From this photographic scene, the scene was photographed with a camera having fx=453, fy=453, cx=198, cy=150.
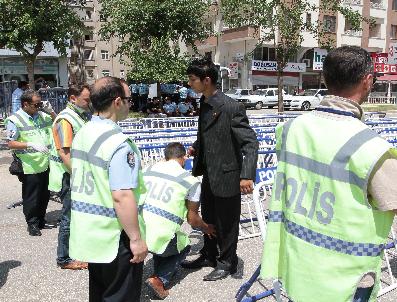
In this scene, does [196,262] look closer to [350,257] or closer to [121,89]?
[121,89]

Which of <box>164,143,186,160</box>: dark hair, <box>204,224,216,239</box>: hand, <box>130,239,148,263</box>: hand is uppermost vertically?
<box>164,143,186,160</box>: dark hair

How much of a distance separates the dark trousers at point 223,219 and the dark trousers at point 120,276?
1326 millimetres

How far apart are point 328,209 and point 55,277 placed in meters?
3.13

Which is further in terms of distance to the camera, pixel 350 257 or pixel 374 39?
pixel 374 39

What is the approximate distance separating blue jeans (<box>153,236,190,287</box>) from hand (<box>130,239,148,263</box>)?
127 centimetres

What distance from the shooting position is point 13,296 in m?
3.83

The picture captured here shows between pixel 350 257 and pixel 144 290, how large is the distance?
2.47 meters

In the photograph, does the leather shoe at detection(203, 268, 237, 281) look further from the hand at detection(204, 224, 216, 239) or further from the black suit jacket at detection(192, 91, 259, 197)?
the black suit jacket at detection(192, 91, 259, 197)

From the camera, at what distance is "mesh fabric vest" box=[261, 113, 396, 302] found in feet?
5.55

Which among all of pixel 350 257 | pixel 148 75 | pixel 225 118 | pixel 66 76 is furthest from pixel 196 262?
pixel 66 76

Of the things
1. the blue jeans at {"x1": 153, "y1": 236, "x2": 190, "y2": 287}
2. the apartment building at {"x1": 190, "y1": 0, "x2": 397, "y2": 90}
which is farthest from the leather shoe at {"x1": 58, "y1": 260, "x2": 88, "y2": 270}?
the apartment building at {"x1": 190, "y1": 0, "x2": 397, "y2": 90}

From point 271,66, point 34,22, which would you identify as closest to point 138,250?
point 34,22

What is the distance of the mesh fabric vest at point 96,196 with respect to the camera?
8.00 feet

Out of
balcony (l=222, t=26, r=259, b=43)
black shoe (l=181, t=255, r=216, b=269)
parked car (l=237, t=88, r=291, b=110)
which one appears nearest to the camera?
black shoe (l=181, t=255, r=216, b=269)
